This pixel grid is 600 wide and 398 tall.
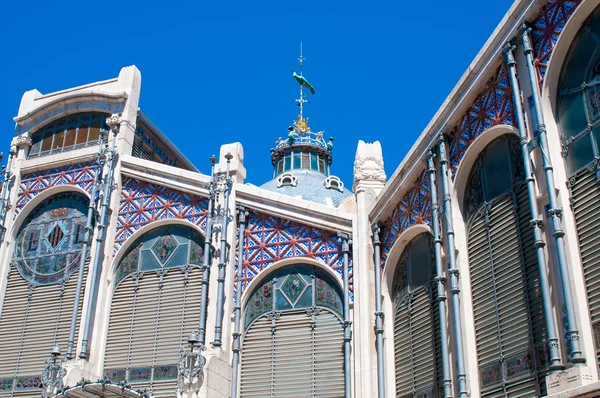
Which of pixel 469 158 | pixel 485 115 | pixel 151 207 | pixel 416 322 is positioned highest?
pixel 151 207

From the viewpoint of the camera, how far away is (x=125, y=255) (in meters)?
24.5

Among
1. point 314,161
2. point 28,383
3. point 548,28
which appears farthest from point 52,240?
point 314,161

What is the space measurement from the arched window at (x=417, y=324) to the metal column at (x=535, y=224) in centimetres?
435

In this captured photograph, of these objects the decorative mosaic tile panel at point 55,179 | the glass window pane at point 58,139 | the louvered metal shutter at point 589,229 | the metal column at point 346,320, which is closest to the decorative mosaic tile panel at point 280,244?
the metal column at point 346,320

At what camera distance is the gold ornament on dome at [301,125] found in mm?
48403

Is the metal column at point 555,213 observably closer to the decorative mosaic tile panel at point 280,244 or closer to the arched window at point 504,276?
the arched window at point 504,276

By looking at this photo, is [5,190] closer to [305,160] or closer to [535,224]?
[535,224]

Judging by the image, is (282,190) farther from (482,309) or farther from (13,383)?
(482,309)

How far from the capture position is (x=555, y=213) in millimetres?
13828

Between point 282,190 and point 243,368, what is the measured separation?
1752 cm

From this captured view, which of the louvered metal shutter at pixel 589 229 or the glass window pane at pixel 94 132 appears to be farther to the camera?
the glass window pane at pixel 94 132

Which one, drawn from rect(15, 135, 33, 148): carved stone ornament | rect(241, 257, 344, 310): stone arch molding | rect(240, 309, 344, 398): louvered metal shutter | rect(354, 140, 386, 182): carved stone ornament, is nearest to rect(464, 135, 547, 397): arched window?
rect(354, 140, 386, 182): carved stone ornament

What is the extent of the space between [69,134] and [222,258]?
8696mm

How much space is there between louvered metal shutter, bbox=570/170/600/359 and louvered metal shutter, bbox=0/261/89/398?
1531 centimetres
